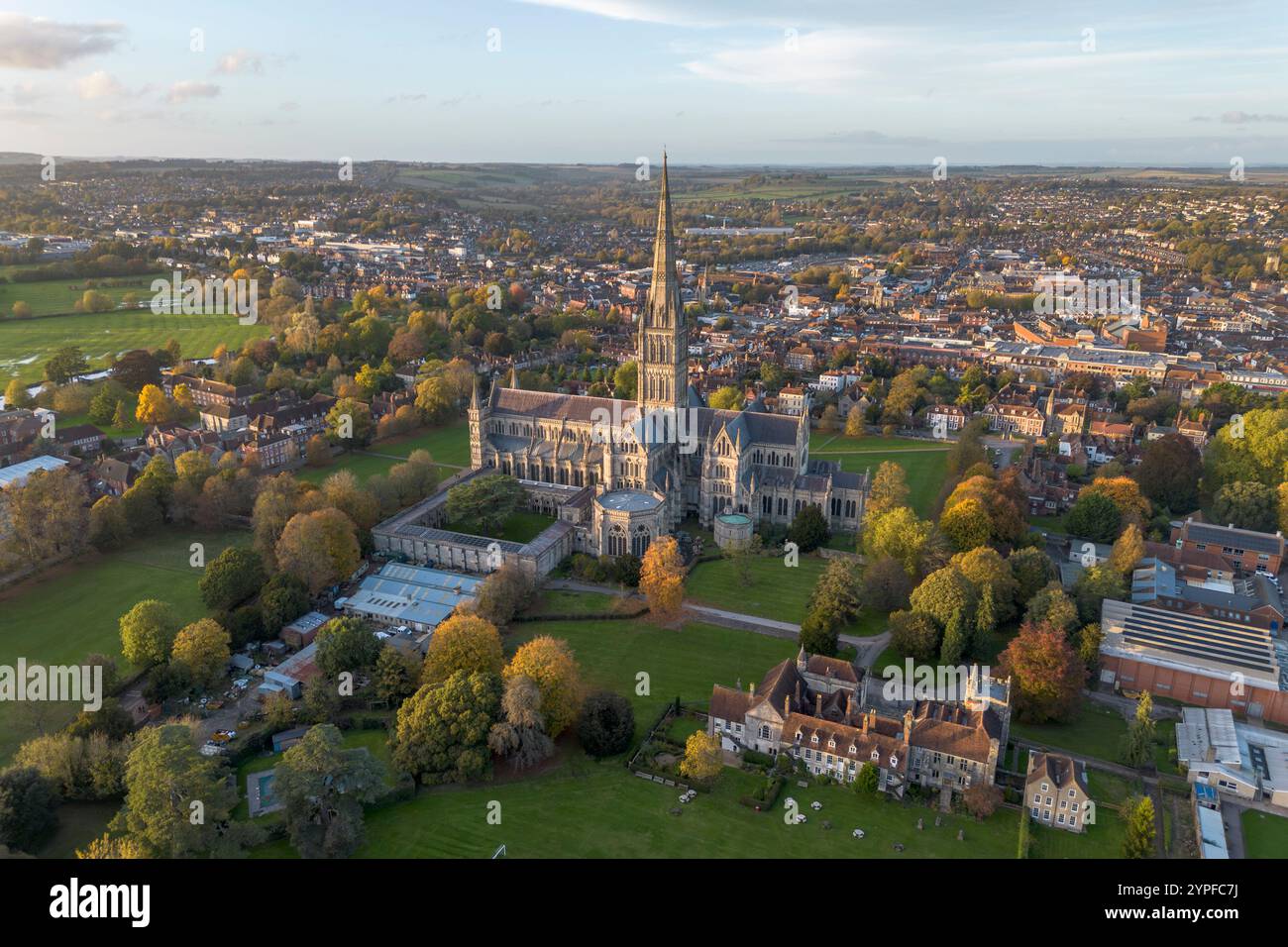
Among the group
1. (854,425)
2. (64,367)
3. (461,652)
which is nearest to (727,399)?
(854,425)

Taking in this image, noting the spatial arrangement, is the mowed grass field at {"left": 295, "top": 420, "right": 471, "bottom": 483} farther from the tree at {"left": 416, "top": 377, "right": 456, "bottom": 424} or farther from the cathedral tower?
the cathedral tower

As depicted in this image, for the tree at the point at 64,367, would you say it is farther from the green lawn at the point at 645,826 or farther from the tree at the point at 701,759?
the tree at the point at 701,759

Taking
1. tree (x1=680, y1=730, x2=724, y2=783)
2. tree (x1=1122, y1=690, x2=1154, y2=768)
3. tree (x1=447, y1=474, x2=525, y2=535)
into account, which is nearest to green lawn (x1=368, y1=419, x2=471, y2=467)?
tree (x1=447, y1=474, x2=525, y2=535)

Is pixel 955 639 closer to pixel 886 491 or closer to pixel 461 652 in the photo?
pixel 886 491

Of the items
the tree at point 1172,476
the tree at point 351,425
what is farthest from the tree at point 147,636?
the tree at point 1172,476

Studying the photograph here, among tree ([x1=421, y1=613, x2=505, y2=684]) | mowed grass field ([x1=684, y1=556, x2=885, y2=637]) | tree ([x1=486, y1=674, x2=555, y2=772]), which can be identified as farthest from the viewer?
mowed grass field ([x1=684, y1=556, x2=885, y2=637])
